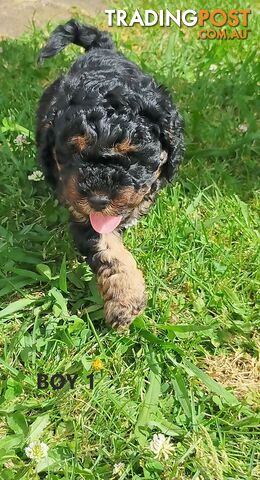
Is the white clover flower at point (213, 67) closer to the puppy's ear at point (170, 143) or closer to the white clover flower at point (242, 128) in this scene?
the white clover flower at point (242, 128)

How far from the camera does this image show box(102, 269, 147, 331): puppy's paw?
219 cm

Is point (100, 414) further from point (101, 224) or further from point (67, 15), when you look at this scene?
point (67, 15)

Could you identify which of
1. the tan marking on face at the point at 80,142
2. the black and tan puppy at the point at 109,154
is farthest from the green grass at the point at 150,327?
the tan marking on face at the point at 80,142

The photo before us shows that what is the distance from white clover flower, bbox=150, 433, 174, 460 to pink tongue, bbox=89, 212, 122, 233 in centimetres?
74

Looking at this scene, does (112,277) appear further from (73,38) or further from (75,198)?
(73,38)

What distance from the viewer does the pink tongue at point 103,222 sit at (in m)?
2.08

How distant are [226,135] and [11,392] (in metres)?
1.78

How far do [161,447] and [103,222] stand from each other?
2.57 feet

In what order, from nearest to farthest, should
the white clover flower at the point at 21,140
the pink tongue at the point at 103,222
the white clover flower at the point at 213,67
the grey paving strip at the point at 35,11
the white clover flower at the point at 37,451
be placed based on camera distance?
the white clover flower at the point at 37,451, the pink tongue at the point at 103,222, the white clover flower at the point at 21,140, the white clover flower at the point at 213,67, the grey paving strip at the point at 35,11

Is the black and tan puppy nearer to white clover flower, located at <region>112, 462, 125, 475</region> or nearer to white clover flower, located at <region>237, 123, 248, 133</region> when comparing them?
white clover flower, located at <region>112, 462, 125, 475</region>

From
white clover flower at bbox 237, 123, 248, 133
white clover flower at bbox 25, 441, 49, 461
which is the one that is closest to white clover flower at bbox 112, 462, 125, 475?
white clover flower at bbox 25, 441, 49, 461

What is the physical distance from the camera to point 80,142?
6.35ft

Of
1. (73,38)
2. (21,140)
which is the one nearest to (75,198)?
(73,38)

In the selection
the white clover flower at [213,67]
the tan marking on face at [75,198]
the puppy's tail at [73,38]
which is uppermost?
the puppy's tail at [73,38]
